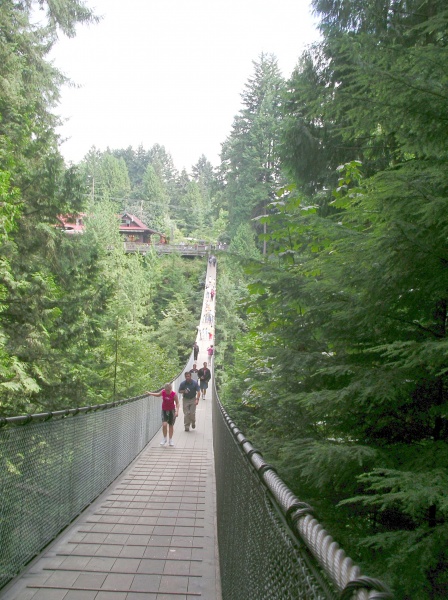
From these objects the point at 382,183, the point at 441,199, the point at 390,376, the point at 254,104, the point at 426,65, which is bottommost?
the point at 390,376

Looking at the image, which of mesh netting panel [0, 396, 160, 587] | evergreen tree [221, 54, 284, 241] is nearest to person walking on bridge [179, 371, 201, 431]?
mesh netting panel [0, 396, 160, 587]

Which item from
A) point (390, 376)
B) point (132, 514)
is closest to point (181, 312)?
point (132, 514)

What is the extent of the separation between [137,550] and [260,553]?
304cm

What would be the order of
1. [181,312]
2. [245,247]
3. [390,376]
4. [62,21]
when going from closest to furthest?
1. [390,376]
2. [62,21]
3. [181,312]
4. [245,247]

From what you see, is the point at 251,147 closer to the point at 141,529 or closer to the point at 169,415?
the point at 169,415

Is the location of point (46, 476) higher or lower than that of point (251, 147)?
lower

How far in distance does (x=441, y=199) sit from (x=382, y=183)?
48 cm

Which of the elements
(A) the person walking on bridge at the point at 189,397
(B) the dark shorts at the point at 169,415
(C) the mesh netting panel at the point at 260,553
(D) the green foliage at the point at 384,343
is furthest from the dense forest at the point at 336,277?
(B) the dark shorts at the point at 169,415

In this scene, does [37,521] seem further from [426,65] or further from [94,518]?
[426,65]

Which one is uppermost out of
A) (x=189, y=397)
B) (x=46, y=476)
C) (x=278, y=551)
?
(x=189, y=397)

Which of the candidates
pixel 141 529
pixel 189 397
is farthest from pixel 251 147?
pixel 141 529

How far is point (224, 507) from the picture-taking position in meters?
4.59

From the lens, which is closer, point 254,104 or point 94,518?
point 94,518

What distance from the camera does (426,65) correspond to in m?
2.89
